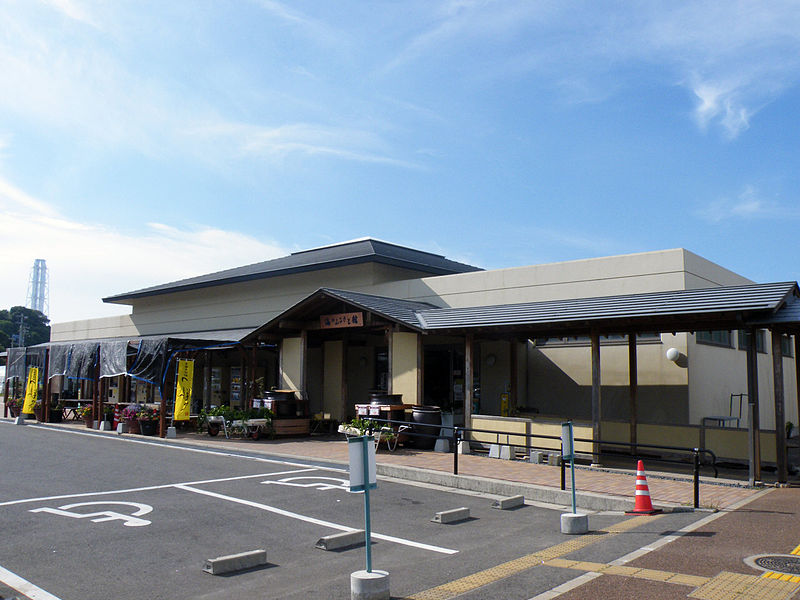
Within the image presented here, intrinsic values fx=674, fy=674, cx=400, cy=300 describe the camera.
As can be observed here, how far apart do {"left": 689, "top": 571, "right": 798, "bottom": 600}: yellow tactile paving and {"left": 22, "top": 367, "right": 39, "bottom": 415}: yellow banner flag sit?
2638 centimetres

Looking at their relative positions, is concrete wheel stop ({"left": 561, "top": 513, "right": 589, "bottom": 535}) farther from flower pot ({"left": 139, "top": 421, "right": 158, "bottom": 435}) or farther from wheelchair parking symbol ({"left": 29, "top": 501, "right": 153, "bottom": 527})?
flower pot ({"left": 139, "top": 421, "right": 158, "bottom": 435})

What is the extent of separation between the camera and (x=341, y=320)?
758 inches

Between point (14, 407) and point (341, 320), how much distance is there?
58.9ft

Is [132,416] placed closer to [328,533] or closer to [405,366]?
[405,366]

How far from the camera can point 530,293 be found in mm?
19969

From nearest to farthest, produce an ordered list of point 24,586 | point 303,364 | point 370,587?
1. point 370,587
2. point 24,586
3. point 303,364

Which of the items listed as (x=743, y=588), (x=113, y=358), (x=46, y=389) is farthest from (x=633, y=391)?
(x=46, y=389)

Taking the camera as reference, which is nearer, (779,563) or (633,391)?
(779,563)

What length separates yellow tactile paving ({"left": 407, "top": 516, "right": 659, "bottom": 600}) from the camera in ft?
19.1

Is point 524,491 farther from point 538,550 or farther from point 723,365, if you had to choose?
point 723,365

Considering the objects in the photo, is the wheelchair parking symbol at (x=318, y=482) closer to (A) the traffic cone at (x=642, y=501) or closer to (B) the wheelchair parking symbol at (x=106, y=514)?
(B) the wheelchair parking symbol at (x=106, y=514)

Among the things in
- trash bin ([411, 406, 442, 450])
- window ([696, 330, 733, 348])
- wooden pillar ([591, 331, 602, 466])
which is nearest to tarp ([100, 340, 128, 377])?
trash bin ([411, 406, 442, 450])

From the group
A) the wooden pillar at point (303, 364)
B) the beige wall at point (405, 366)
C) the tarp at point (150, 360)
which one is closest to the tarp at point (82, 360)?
the tarp at point (150, 360)

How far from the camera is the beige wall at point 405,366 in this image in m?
17.9
